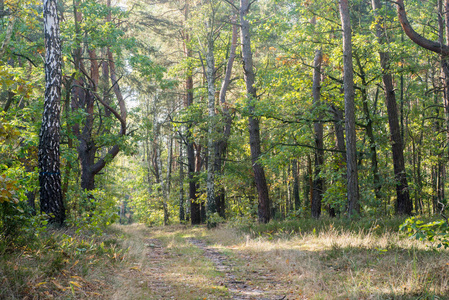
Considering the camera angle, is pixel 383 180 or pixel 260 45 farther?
pixel 260 45

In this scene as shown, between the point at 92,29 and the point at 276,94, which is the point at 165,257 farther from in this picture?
the point at 276,94

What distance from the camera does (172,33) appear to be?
20.3 meters

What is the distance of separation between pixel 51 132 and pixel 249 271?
5.92 meters

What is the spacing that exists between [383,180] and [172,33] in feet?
50.9

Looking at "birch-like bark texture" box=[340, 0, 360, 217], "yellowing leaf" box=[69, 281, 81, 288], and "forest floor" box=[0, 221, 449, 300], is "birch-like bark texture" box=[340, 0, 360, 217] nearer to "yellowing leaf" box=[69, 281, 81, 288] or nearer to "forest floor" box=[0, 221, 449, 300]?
"forest floor" box=[0, 221, 449, 300]

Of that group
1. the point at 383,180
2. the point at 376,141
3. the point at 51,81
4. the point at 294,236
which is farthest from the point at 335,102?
the point at 51,81

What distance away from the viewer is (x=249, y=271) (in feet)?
22.5

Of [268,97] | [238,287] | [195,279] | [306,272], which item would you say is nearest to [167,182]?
[268,97]

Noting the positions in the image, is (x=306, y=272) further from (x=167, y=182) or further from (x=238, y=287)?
(x=167, y=182)

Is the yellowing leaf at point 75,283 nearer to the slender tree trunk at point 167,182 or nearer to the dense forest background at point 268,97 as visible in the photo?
the dense forest background at point 268,97

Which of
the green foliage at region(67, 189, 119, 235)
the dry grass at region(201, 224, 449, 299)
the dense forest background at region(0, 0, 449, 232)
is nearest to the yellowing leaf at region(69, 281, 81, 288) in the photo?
the dense forest background at region(0, 0, 449, 232)

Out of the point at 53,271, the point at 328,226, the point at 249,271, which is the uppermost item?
the point at 53,271

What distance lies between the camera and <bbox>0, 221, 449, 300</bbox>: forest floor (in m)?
4.29

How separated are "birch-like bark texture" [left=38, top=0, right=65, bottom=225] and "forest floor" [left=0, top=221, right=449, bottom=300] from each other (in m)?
0.86
